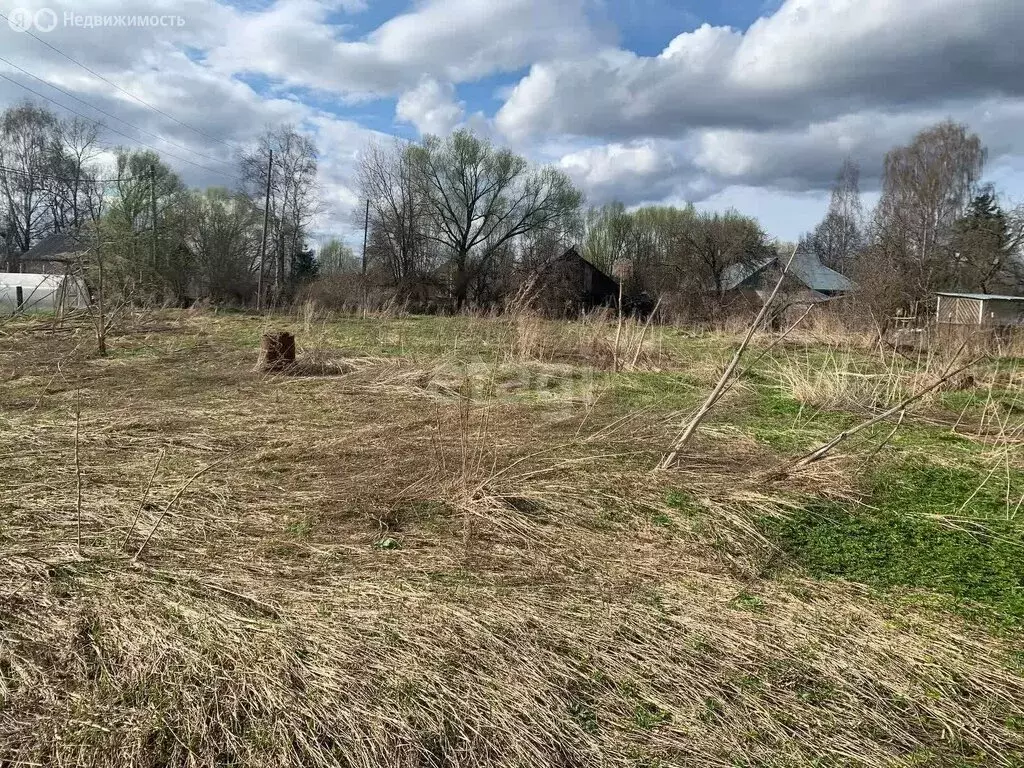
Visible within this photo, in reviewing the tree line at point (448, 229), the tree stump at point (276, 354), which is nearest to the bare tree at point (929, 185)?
the tree line at point (448, 229)

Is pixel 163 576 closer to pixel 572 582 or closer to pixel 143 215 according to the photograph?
pixel 572 582

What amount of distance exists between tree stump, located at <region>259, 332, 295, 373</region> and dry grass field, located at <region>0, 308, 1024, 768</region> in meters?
2.93

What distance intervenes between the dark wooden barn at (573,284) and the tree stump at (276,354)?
44.7 feet

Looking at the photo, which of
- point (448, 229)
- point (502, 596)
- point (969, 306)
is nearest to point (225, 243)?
point (448, 229)

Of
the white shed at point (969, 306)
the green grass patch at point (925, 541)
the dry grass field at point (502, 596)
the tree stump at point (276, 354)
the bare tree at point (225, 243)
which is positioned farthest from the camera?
the bare tree at point (225, 243)

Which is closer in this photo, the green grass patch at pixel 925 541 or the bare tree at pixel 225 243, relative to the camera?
the green grass patch at pixel 925 541

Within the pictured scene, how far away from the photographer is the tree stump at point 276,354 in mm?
9125

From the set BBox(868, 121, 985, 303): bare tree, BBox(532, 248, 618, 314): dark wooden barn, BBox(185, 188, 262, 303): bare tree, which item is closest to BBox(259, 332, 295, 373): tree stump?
BBox(532, 248, 618, 314): dark wooden barn

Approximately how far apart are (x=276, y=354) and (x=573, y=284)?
881 inches

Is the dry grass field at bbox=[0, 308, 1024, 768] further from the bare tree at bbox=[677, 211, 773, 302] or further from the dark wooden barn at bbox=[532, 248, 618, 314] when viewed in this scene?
the bare tree at bbox=[677, 211, 773, 302]

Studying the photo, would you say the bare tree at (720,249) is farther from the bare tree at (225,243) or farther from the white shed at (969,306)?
the bare tree at (225,243)

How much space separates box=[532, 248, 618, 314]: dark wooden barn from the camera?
1008 inches

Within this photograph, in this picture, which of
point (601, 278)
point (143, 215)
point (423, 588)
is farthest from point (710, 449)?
point (143, 215)

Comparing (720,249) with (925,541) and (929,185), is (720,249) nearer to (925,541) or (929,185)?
(929,185)
